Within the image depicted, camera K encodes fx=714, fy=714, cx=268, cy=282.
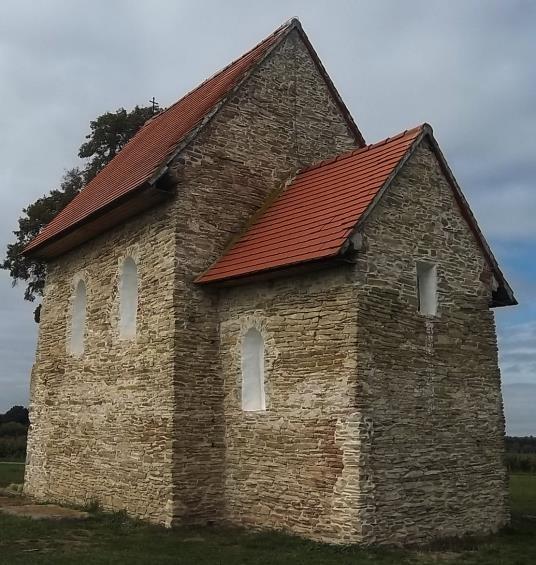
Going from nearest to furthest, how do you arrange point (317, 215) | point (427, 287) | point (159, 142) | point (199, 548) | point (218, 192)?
point (199, 548) → point (317, 215) → point (427, 287) → point (218, 192) → point (159, 142)

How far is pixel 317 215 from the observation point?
1142cm

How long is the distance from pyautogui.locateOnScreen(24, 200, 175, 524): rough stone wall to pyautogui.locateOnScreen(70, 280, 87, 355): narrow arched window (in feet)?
0.60

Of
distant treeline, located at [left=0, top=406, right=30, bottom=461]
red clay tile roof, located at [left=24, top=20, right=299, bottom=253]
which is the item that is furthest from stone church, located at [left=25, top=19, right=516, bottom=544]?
distant treeline, located at [left=0, top=406, right=30, bottom=461]

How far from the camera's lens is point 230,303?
11992mm

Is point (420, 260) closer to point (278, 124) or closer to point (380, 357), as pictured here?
point (380, 357)

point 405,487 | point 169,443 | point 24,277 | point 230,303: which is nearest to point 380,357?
point 405,487

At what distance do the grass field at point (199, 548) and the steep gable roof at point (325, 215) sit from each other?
396 cm

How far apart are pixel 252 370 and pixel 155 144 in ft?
18.5

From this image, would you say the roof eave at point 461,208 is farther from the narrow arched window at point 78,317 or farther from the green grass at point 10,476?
the green grass at point 10,476

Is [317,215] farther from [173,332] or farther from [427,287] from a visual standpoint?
[173,332]

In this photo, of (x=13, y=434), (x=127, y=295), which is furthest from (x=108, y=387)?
(x=13, y=434)

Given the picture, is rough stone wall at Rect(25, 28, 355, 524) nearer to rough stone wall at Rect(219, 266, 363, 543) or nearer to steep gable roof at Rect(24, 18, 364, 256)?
steep gable roof at Rect(24, 18, 364, 256)

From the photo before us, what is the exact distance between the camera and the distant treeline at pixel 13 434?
119 feet

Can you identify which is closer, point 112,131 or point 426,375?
point 426,375
